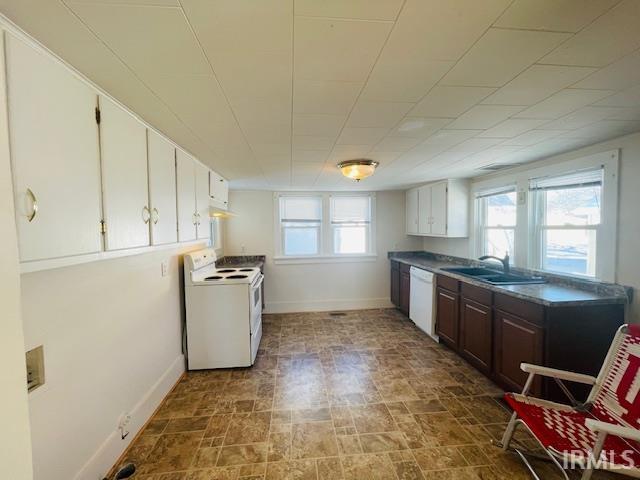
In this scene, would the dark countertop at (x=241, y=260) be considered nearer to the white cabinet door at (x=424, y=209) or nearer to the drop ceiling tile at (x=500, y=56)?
the white cabinet door at (x=424, y=209)

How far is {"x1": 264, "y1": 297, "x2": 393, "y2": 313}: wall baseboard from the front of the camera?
492 cm

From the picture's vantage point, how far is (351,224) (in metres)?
5.13

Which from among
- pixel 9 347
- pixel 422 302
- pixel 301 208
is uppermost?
pixel 301 208

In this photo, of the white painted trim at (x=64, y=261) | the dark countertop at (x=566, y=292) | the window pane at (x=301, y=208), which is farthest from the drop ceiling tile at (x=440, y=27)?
the window pane at (x=301, y=208)

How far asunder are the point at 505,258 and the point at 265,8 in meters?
3.38

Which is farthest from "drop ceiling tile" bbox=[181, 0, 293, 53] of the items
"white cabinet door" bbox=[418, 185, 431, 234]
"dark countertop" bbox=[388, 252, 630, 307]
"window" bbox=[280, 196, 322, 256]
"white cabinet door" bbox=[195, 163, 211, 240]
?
"window" bbox=[280, 196, 322, 256]

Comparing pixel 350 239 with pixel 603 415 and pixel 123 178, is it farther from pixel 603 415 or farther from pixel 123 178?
pixel 123 178

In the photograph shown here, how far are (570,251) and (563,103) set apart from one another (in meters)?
1.71

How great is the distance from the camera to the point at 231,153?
2555 mm

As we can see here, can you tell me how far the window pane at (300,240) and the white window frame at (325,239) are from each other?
0.26ft

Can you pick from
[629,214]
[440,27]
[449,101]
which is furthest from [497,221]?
[440,27]

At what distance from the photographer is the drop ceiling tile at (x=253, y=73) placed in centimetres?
114

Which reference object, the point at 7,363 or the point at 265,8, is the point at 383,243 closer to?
the point at 265,8

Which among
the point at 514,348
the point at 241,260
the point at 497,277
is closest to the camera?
the point at 514,348
